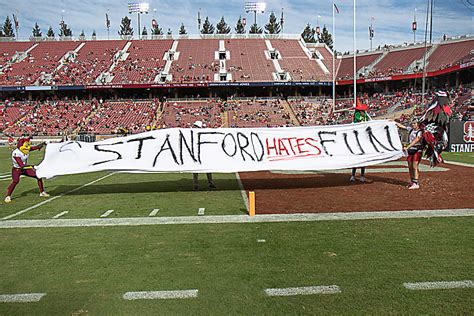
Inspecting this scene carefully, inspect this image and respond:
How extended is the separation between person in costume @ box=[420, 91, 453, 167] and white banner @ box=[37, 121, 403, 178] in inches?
30.6

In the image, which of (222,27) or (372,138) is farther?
(222,27)

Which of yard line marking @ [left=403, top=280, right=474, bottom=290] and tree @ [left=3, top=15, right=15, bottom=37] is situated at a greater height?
tree @ [left=3, top=15, right=15, bottom=37]

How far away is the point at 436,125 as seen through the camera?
10367 millimetres

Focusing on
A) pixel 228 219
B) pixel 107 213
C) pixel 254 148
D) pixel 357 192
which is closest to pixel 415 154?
pixel 357 192

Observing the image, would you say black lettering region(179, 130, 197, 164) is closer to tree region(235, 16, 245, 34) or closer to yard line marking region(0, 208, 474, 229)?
yard line marking region(0, 208, 474, 229)

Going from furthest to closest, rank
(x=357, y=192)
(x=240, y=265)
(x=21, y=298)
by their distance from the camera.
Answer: (x=357, y=192) < (x=240, y=265) < (x=21, y=298)

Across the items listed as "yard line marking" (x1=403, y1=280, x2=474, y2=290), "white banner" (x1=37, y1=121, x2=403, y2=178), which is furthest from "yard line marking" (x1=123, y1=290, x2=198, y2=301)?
"white banner" (x1=37, y1=121, x2=403, y2=178)

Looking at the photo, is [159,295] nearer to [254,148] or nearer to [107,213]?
[107,213]

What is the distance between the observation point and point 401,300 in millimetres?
4055

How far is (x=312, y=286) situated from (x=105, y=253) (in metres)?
3.01

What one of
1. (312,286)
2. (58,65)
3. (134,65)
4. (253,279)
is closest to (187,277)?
(253,279)

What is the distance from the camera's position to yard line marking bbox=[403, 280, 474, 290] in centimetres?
431

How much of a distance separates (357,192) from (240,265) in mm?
5750

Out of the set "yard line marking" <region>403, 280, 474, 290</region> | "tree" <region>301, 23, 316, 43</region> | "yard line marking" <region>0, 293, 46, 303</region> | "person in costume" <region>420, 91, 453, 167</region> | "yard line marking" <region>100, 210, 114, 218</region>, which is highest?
"tree" <region>301, 23, 316, 43</region>
